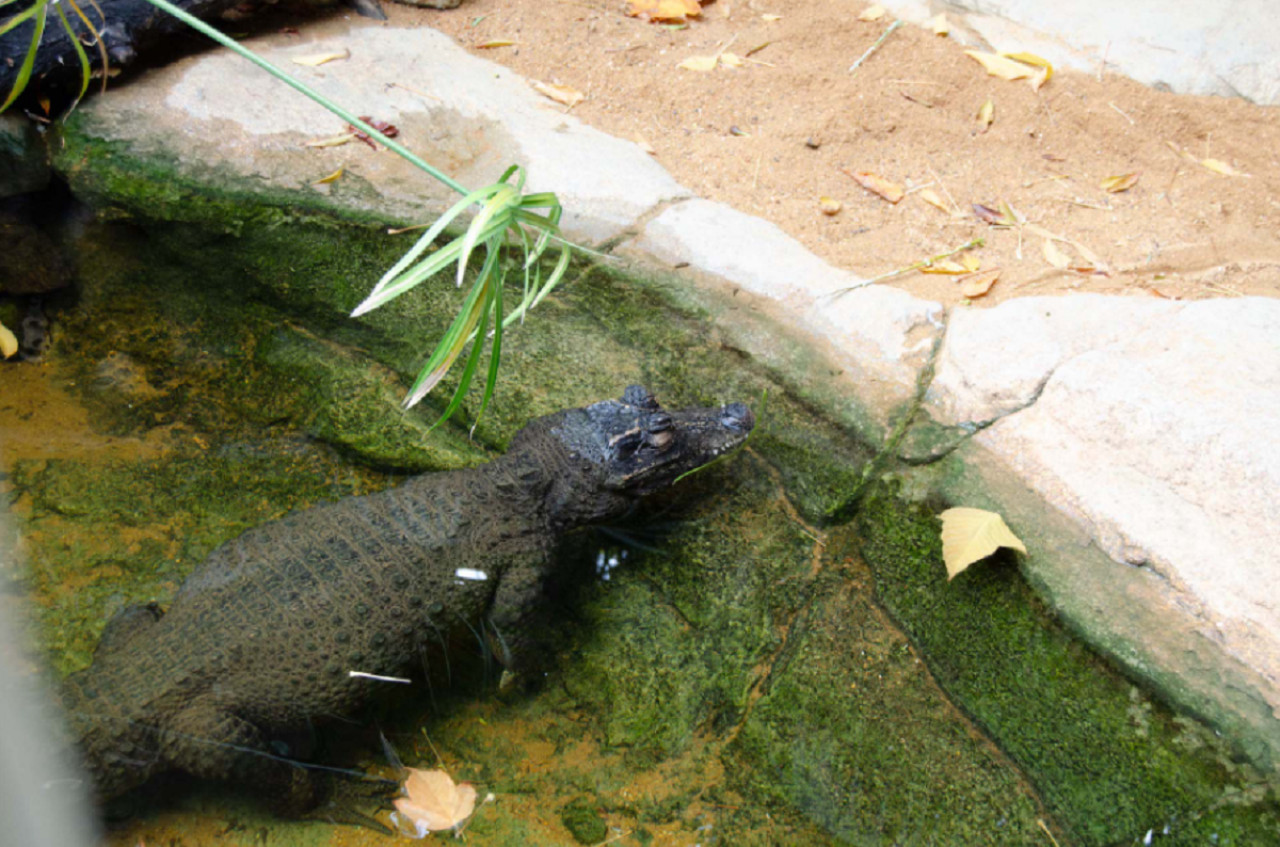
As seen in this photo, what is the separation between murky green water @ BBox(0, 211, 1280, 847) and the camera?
206cm

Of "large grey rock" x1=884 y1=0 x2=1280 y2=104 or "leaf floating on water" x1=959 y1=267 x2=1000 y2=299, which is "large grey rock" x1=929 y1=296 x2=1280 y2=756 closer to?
"leaf floating on water" x1=959 y1=267 x2=1000 y2=299

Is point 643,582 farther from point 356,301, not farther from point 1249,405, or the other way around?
point 1249,405

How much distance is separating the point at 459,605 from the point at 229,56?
3.06m

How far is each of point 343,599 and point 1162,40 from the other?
5208 millimetres

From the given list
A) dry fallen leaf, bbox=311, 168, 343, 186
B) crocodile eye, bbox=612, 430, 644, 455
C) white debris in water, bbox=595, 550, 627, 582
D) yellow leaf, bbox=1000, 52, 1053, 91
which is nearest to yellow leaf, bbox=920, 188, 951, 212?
yellow leaf, bbox=1000, 52, 1053, 91

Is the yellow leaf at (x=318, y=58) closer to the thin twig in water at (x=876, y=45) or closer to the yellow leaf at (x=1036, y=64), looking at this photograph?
the thin twig in water at (x=876, y=45)

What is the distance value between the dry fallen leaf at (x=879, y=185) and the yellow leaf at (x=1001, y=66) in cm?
131

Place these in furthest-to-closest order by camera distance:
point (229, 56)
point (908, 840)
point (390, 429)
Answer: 1. point (229, 56)
2. point (390, 429)
3. point (908, 840)

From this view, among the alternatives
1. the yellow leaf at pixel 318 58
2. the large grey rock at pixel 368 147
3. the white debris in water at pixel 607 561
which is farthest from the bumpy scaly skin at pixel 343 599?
the yellow leaf at pixel 318 58

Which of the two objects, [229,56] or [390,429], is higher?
[229,56]

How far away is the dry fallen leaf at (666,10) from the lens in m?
5.08

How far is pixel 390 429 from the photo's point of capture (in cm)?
285

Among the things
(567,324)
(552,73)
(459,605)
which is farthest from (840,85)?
(459,605)

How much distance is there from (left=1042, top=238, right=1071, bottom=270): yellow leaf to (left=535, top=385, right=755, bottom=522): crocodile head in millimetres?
1681
